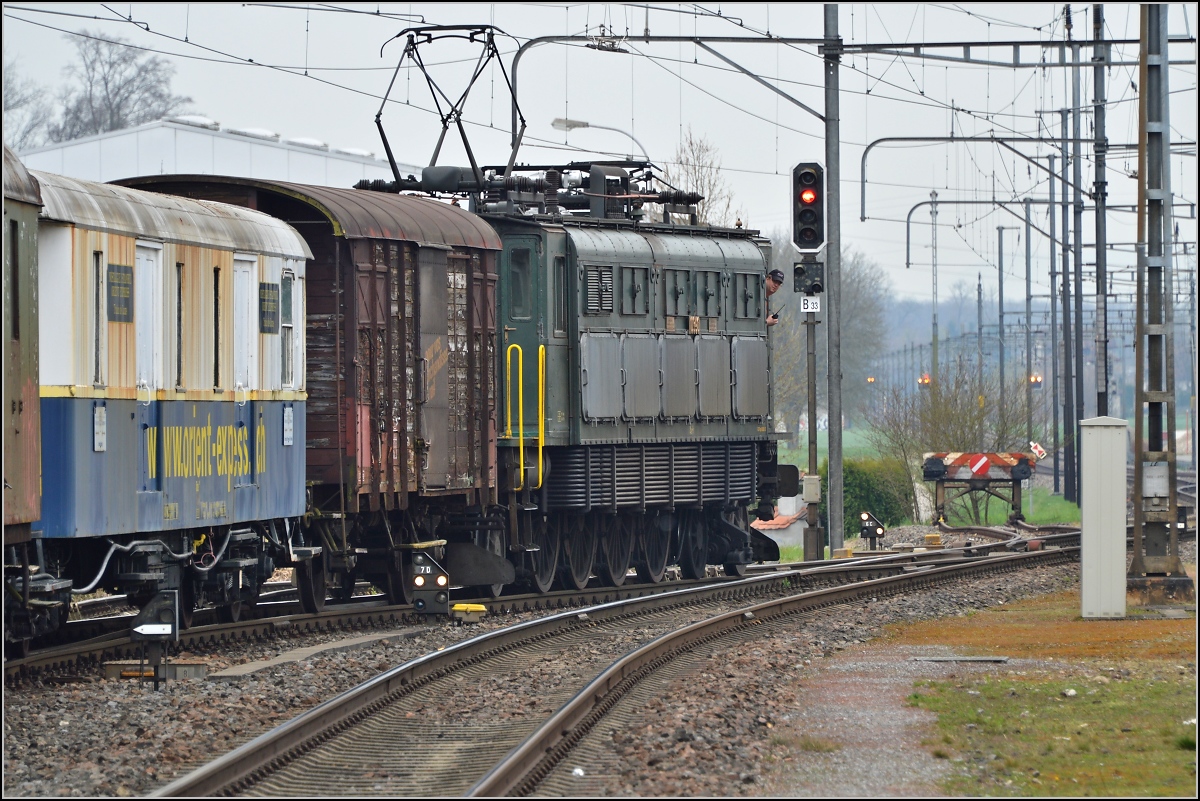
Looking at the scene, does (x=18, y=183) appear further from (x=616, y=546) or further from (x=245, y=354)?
(x=616, y=546)

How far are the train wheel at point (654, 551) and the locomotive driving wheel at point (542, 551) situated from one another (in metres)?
1.92

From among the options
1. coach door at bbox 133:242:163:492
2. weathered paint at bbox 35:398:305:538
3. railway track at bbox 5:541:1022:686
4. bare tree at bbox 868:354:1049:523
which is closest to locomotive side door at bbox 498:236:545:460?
railway track at bbox 5:541:1022:686

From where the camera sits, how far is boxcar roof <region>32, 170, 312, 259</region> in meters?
12.6

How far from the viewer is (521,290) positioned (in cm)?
2075

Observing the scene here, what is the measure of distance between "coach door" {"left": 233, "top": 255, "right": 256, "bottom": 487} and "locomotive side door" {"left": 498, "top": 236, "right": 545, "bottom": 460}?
17.1 ft

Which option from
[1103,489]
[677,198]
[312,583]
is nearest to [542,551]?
[312,583]

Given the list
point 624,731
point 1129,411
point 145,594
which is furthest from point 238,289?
point 1129,411

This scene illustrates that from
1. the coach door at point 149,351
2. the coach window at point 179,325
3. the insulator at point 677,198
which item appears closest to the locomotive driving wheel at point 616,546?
the insulator at point 677,198

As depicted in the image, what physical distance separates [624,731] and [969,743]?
2.12 m

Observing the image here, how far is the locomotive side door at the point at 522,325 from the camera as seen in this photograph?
20.3 m

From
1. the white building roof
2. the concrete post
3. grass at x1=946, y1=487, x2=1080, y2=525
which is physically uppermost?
the white building roof

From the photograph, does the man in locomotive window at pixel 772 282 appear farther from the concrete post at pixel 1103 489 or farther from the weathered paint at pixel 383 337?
the concrete post at pixel 1103 489

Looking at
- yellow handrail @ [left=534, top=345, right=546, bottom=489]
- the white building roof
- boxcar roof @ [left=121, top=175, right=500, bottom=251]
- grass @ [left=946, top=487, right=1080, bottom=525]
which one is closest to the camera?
boxcar roof @ [left=121, top=175, right=500, bottom=251]

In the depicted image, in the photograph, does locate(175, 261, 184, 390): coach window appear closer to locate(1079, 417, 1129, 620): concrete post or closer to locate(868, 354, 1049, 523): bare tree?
locate(1079, 417, 1129, 620): concrete post
